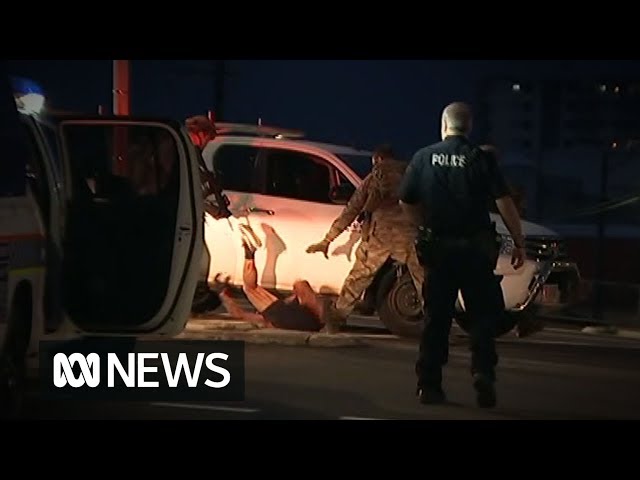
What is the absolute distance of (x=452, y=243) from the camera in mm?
8539

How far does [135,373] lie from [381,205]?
302cm

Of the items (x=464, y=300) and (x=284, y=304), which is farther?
(x=284, y=304)

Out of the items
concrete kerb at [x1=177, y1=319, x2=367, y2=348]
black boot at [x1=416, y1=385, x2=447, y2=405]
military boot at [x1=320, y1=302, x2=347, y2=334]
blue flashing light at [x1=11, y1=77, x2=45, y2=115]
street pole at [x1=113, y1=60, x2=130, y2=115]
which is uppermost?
street pole at [x1=113, y1=60, x2=130, y2=115]

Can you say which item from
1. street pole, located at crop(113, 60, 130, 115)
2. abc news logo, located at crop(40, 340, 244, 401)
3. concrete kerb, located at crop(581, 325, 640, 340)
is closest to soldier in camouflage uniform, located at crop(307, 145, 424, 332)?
abc news logo, located at crop(40, 340, 244, 401)

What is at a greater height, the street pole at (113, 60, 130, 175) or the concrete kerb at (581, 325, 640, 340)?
the street pole at (113, 60, 130, 175)

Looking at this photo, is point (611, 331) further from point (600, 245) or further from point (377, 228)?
point (377, 228)

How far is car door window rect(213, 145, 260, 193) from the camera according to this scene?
40.0 feet

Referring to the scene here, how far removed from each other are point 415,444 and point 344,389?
1509 millimetres

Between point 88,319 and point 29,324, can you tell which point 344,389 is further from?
point 29,324

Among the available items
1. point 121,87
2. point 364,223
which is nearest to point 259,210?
point 364,223

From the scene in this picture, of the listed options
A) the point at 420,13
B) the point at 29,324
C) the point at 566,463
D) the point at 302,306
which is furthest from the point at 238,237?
the point at 566,463

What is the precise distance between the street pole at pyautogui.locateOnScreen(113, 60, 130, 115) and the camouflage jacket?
2147 millimetres

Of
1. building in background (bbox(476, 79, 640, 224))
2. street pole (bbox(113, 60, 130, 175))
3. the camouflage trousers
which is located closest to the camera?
street pole (bbox(113, 60, 130, 175))

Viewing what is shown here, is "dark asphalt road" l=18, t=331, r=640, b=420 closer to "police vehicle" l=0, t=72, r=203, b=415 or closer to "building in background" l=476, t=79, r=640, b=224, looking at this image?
"police vehicle" l=0, t=72, r=203, b=415
